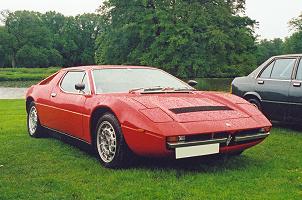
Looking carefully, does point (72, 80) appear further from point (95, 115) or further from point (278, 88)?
point (278, 88)

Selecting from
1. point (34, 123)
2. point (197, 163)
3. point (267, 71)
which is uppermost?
Answer: point (267, 71)

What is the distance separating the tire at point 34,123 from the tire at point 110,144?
2.20 metres

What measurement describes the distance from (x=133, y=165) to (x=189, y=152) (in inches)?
34.7

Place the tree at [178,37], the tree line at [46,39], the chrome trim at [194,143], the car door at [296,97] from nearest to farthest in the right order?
the chrome trim at [194,143], the car door at [296,97], the tree at [178,37], the tree line at [46,39]

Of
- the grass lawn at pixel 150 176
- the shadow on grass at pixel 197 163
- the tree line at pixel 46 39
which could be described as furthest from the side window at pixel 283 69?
the tree line at pixel 46 39

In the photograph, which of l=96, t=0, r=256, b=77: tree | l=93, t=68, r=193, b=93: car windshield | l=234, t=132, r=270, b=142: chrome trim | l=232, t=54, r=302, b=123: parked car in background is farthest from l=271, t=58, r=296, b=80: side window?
l=96, t=0, r=256, b=77: tree

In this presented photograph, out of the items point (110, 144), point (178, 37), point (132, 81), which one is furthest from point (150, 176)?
point (178, 37)

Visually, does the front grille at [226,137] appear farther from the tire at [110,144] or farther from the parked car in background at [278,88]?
the parked car in background at [278,88]

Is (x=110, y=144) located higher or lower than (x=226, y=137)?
lower

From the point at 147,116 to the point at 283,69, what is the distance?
446 cm

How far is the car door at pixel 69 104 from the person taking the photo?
18.4 feet

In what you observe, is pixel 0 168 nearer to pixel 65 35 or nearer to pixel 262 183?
pixel 262 183

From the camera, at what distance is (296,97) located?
296 inches

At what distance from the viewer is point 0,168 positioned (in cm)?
496
